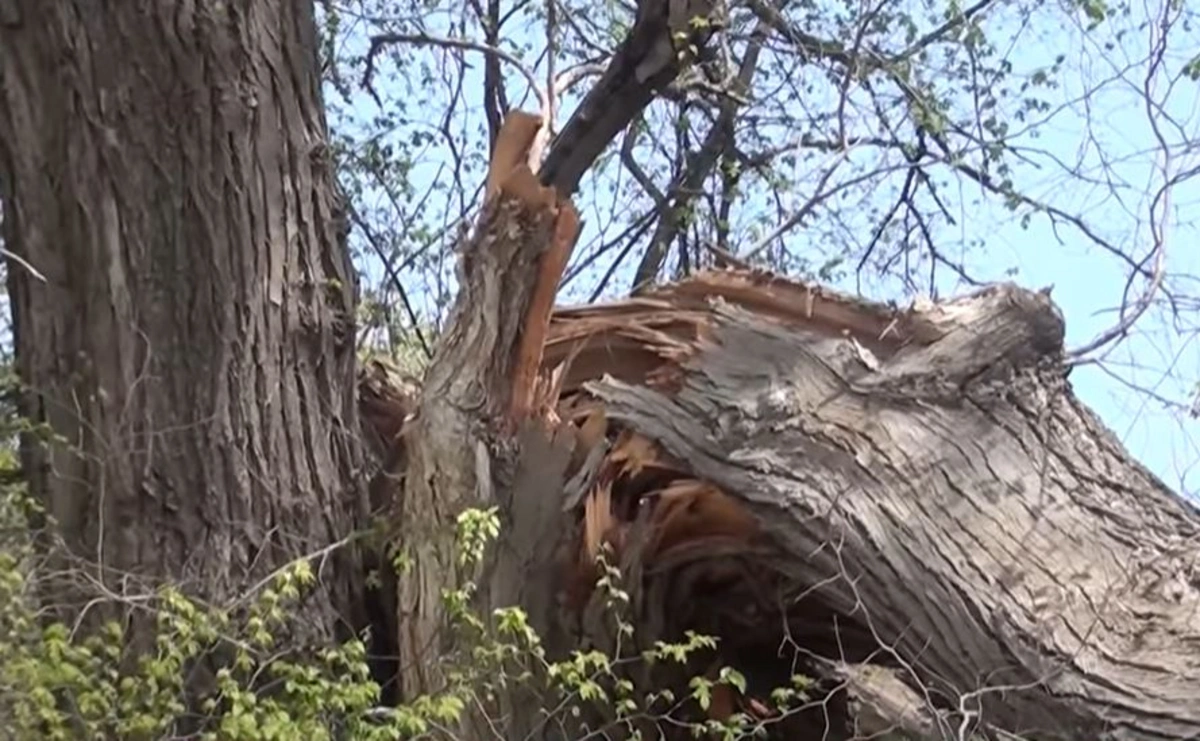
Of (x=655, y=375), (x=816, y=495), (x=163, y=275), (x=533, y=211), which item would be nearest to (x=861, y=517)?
(x=816, y=495)

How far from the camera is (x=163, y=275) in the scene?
415 centimetres

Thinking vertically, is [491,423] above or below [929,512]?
above

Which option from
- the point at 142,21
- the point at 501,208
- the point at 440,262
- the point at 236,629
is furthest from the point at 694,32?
the point at 236,629

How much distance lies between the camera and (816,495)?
4.11 m

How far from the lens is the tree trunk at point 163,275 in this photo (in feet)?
13.5

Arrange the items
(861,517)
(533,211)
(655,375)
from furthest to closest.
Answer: (655,375) < (533,211) < (861,517)

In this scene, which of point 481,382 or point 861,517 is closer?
point 861,517

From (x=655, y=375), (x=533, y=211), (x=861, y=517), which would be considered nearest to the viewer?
(x=861, y=517)

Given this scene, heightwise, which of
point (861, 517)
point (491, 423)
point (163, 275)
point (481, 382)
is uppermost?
point (163, 275)

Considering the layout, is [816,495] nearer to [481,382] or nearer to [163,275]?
[481,382]

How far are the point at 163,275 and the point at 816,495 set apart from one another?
5.89 feet

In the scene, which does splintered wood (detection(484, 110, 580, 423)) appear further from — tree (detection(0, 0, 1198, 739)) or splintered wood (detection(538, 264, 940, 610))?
Answer: splintered wood (detection(538, 264, 940, 610))

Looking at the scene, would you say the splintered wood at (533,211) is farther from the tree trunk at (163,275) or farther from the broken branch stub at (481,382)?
the tree trunk at (163,275)

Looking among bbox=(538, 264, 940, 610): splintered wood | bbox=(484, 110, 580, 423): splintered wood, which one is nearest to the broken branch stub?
bbox=(484, 110, 580, 423): splintered wood
